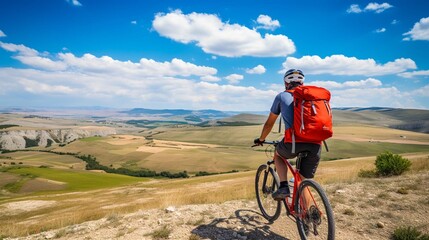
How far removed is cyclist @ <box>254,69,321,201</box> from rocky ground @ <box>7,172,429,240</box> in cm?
146

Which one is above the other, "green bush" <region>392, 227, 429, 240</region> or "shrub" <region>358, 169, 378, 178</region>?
"green bush" <region>392, 227, 429, 240</region>

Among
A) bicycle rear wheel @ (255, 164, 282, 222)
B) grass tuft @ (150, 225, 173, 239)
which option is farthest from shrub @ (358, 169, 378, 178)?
grass tuft @ (150, 225, 173, 239)

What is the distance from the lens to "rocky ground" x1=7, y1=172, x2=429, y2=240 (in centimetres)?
698

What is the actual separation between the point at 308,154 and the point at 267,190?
2535 mm

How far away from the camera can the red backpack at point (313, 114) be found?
17.2ft

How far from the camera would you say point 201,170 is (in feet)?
347

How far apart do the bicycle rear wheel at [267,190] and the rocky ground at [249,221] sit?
24 centimetres

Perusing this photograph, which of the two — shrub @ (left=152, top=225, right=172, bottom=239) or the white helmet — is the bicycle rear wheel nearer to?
the white helmet

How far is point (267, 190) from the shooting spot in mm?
7984

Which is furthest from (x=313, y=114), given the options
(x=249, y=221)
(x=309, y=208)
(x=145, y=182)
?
(x=145, y=182)

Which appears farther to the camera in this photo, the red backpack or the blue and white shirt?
the blue and white shirt

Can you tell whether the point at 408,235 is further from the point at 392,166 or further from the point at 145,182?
the point at 145,182

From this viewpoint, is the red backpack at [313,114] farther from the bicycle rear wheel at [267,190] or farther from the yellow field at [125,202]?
the yellow field at [125,202]

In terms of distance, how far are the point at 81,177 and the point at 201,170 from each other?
39604 millimetres
